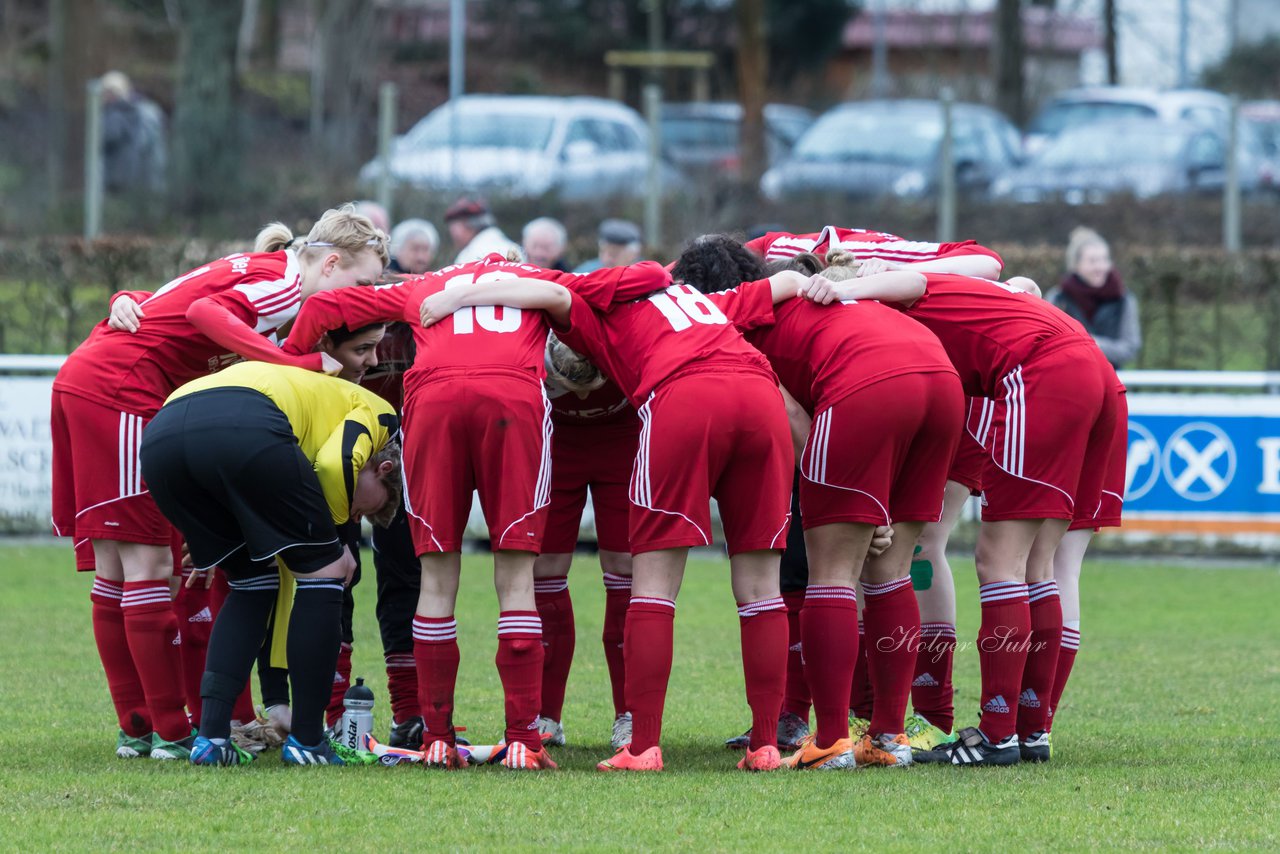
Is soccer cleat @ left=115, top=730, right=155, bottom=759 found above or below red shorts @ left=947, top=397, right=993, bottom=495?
below

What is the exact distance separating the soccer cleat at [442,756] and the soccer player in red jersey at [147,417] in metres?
0.88

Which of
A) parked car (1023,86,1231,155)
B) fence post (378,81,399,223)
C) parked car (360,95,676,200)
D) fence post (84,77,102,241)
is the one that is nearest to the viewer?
fence post (378,81,399,223)

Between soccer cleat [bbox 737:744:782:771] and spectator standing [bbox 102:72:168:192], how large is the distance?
12.6 meters

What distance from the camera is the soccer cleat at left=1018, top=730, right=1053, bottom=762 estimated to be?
6234 mm

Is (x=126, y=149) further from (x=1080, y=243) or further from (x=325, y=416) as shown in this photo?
(x=325, y=416)

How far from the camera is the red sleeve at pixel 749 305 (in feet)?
19.9

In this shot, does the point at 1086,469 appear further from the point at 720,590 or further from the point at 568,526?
the point at 720,590

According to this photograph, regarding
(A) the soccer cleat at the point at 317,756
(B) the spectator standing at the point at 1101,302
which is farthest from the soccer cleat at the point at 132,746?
(B) the spectator standing at the point at 1101,302

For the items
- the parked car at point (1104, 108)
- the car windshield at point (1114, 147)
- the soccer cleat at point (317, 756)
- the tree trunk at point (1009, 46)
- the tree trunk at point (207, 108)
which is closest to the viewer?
the soccer cleat at point (317, 756)

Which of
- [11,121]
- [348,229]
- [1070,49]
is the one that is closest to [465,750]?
[348,229]

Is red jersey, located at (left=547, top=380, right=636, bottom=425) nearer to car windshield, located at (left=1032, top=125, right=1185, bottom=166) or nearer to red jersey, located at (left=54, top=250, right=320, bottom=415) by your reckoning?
red jersey, located at (left=54, top=250, right=320, bottom=415)

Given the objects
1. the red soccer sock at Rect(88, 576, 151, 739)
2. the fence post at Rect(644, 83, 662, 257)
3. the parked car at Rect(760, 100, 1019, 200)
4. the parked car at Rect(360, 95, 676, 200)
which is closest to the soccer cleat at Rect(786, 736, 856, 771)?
the red soccer sock at Rect(88, 576, 151, 739)

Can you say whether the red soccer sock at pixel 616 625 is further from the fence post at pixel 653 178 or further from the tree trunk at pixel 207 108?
the tree trunk at pixel 207 108

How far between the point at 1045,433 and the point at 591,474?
5.57 feet
